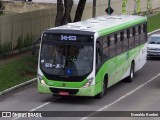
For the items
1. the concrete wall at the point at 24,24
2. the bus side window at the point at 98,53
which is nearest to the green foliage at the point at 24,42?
the concrete wall at the point at 24,24

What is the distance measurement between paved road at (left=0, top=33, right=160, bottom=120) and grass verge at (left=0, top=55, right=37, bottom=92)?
2.37ft

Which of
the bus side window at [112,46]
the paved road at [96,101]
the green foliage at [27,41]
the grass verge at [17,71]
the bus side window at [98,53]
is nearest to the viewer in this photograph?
the paved road at [96,101]

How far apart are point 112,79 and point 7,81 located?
189 inches

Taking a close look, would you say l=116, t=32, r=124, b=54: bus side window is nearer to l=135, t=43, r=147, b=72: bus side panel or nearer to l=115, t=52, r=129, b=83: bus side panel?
l=115, t=52, r=129, b=83: bus side panel

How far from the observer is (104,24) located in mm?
26031

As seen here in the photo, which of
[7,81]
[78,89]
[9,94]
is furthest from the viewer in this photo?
[7,81]

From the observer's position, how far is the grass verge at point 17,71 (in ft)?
88.4

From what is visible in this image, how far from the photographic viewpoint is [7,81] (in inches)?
1062

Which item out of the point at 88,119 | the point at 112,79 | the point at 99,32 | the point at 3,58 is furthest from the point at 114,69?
the point at 3,58

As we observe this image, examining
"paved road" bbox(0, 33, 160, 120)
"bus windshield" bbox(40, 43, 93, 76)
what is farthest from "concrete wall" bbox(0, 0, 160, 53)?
"bus windshield" bbox(40, 43, 93, 76)

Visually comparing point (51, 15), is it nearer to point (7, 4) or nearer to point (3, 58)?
point (3, 58)

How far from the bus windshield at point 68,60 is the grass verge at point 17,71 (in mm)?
3265

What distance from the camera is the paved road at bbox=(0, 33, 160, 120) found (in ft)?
72.6

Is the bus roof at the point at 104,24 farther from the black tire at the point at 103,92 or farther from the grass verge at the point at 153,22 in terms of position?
the grass verge at the point at 153,22
